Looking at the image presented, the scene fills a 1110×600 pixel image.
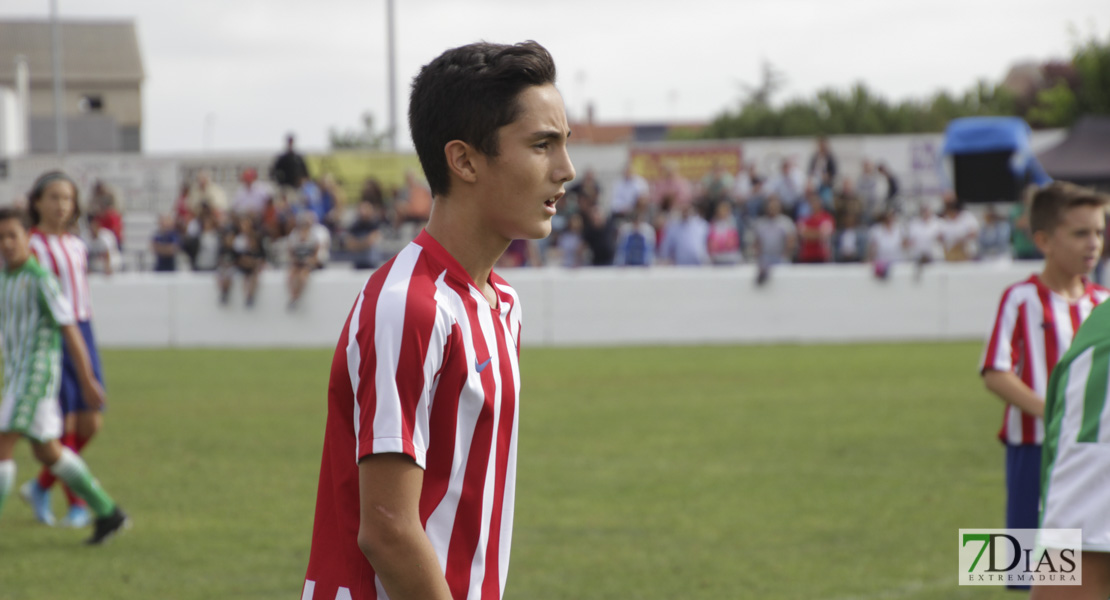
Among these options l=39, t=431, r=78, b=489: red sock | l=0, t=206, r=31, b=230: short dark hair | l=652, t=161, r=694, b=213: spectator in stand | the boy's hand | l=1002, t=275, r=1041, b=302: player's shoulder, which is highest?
l=652, t=161, r=694, b=213: spectator in stand

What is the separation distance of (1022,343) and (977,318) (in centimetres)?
1427

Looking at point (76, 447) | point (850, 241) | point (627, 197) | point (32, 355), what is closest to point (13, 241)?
point (32, 355)

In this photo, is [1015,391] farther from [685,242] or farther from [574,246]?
[574,246]

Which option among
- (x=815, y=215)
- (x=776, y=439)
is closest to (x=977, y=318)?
(x=815, y=215)

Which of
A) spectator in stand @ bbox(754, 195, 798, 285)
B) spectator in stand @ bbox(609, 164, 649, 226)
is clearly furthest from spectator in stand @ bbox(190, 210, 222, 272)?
spectator in stand @ bbox(754, 195, 798, 285)

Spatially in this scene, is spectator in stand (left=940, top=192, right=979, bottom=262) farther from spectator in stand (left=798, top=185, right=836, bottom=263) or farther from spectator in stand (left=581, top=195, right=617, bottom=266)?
spectator in stand (left=581, top=195, right=617, bottom=266)

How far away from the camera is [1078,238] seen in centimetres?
485

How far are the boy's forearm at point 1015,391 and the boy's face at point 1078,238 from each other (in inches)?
20.7

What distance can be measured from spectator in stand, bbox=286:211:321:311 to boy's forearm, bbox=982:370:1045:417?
15.5 meters

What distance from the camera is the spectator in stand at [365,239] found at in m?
21.5

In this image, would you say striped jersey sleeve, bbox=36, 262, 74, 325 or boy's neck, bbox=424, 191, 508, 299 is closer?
boy's neck, bbox=424, 191, 508, 299

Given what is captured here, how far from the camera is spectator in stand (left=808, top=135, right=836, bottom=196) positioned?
71.3ft

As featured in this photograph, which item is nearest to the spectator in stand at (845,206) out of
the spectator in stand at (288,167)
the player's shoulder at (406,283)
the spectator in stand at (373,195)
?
the spectator in stand at (373,195)

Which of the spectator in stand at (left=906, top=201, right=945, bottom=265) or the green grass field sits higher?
the spectator in stand at (left=906, top=201, right=945, bottom=265)
